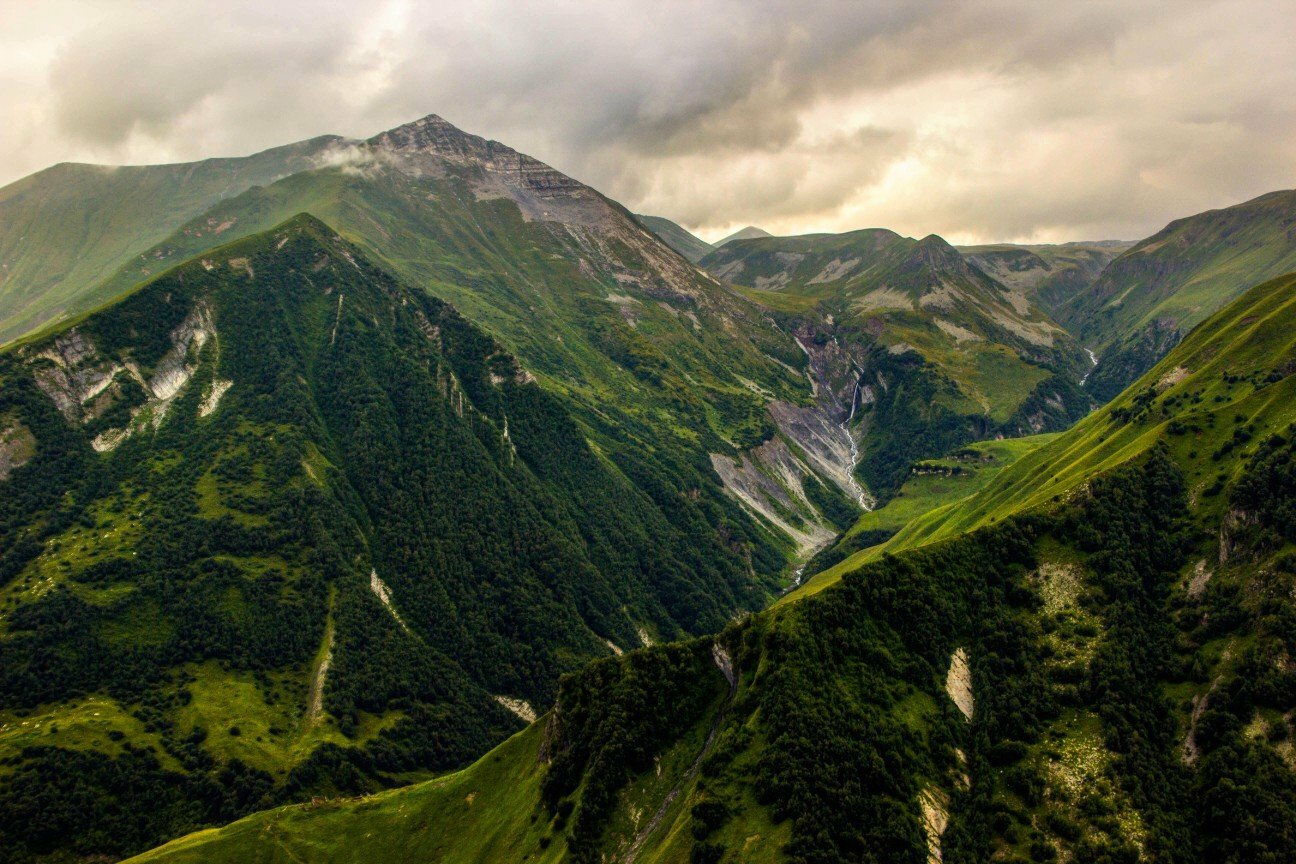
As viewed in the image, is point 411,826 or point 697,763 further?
point 411,826

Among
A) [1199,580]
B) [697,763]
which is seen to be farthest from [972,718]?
[1199,580]

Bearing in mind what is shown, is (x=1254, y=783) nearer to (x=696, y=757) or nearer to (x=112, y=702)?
(x=696, y=757)

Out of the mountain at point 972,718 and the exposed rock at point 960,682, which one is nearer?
the mountain at point 972,718

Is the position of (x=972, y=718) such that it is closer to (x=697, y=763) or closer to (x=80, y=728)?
(x=697, y=763)

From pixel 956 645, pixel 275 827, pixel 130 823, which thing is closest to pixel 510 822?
pixel 275 827

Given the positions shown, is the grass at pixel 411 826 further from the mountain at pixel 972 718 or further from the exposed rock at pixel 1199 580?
the exposed rock at pixel 1199 580

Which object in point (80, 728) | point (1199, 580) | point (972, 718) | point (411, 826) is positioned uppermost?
point (80, 728)

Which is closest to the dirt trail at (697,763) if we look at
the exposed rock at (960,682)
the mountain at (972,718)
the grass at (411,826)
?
the mountain at (972,718)
